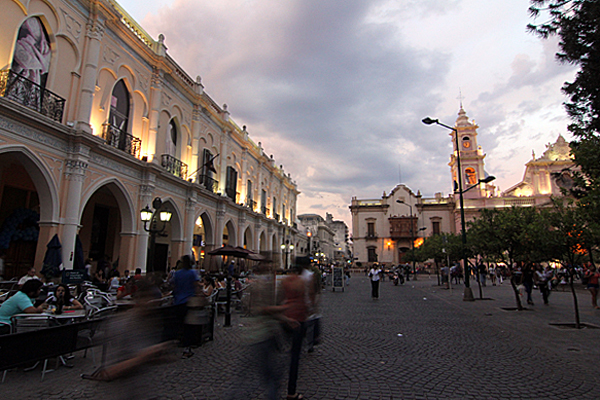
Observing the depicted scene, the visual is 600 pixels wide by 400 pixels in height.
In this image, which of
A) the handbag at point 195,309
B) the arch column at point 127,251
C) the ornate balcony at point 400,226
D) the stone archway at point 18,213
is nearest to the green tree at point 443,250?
the ornate balcony at point 400,226

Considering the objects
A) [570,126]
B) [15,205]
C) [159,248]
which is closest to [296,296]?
[570,126]

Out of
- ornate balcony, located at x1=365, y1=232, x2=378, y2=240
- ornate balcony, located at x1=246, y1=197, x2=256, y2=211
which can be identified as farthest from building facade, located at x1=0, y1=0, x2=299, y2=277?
ornate balcony, located at x1=365, y1=232, x2=378, y2=240

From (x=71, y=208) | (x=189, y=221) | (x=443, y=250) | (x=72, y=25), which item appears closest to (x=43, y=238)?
(x=71, y=208)

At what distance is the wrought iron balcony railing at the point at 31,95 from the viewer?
10898 millimetres

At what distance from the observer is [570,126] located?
39.1 ft

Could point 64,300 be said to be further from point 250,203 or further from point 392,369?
point 250,203

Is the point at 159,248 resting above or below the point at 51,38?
below

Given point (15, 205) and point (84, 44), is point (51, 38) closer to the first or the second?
point (84, 44)

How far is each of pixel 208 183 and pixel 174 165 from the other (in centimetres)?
406

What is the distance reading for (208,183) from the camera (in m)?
24.0

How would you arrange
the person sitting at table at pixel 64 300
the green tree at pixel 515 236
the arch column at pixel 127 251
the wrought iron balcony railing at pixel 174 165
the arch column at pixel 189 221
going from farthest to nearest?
the arch column at pixel 189 221 → the wrought iron balcony railing at pixel 174 165 → the arch column at pixel 127 251 → the green tree at pixel 515 236 → the person sitting at table at pixel 64 300

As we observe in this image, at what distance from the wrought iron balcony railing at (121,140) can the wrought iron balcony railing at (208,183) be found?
20.2 ft

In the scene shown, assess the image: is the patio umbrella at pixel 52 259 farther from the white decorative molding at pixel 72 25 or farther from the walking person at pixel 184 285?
the walking person at pixel 184 285

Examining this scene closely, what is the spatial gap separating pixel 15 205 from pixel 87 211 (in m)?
3.31
